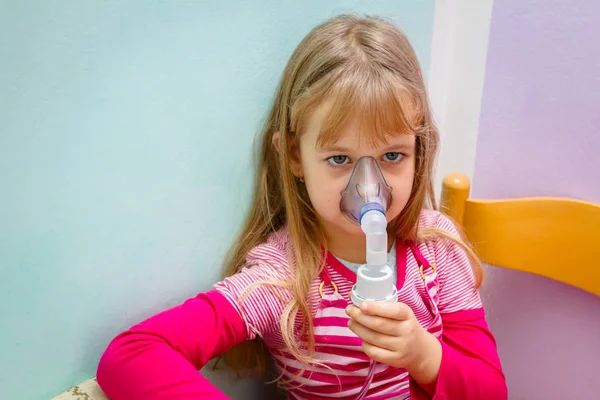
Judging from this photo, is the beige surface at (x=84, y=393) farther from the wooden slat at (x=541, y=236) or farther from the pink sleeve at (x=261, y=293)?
the wooden slat at (x=541, y=236)

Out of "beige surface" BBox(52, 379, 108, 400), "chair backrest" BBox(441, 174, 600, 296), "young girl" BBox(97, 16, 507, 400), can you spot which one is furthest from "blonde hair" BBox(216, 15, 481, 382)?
"beige surface" BBox(52, 379, 108, 400)

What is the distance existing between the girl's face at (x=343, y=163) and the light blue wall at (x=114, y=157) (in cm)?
11

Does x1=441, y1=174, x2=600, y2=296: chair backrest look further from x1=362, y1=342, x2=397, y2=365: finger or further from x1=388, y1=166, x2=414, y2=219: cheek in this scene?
x1=362, y1=342, x2=397, y2=365: finger

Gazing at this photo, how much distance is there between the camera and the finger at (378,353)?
2.13 ft

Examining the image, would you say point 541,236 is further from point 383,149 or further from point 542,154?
point 383,149

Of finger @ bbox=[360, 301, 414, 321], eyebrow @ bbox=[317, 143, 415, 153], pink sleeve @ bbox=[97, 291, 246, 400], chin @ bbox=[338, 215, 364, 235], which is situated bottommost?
pink sleeve @ bbox=[97, 291, 246, 400]

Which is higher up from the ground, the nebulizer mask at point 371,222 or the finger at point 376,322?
the nebulizer mask at point 371,222

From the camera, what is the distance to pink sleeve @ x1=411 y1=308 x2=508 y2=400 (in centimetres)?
75

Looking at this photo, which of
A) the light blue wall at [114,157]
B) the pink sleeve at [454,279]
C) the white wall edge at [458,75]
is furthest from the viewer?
the white wall edge at [458,75]

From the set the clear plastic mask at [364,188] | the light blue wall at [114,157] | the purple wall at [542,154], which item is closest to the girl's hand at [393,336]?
the clear plastic mask at [364,188]

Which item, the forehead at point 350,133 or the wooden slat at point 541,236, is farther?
the wooden slat at point 541,236

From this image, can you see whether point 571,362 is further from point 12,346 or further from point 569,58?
point 12,346

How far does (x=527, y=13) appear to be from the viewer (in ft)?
3.04

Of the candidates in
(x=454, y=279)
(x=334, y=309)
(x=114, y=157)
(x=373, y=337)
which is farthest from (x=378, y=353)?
(x=114, y=157)
